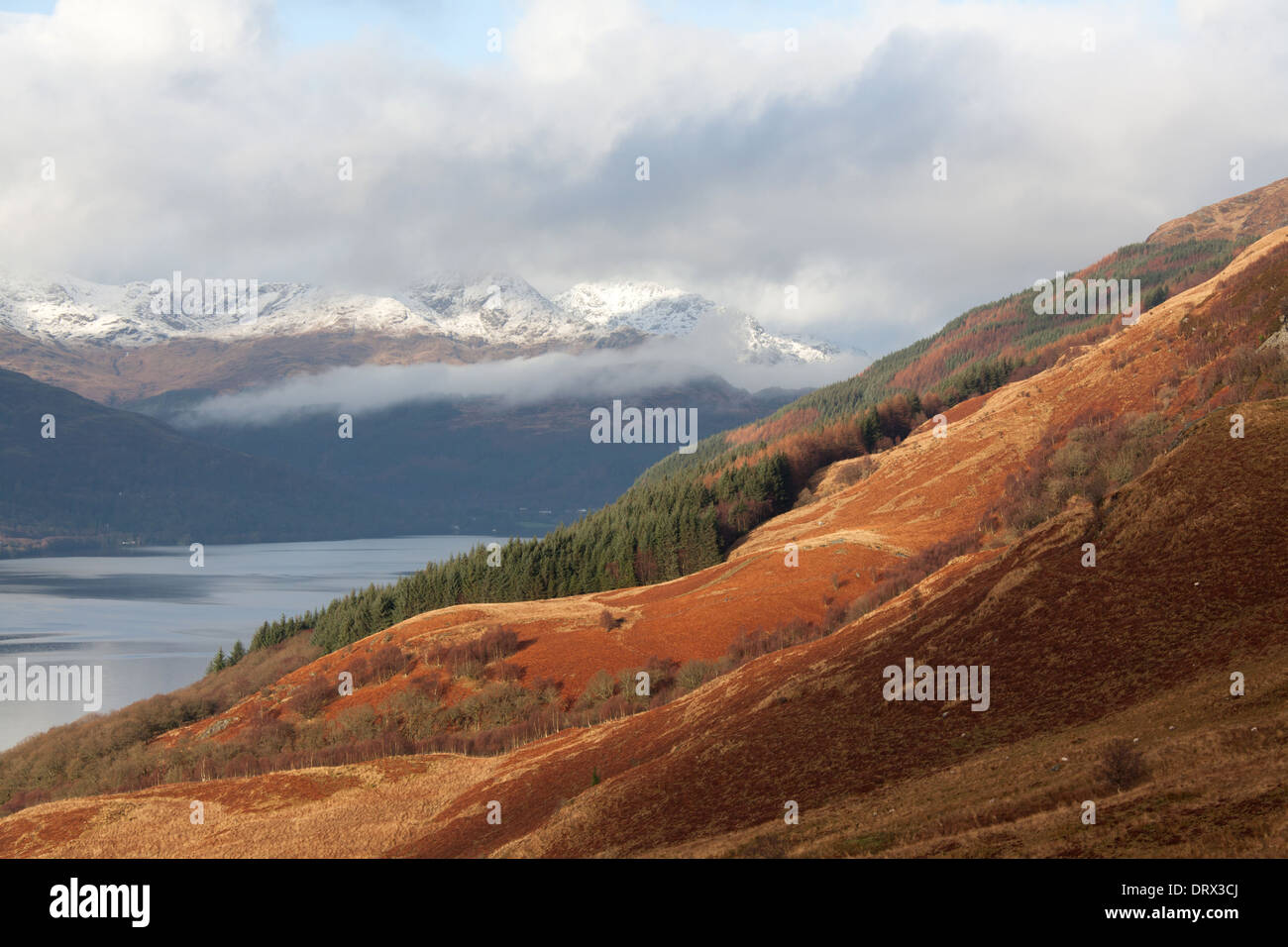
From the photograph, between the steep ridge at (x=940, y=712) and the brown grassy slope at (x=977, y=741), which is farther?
the steep ridge at (x=940, y=712)

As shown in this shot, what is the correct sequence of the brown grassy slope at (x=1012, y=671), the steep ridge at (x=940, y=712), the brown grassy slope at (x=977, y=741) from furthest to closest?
the brown grassy slope at (x=1012, y=671), the steep ridge at (x=940, y=712), the brown grassy slope at (x=977, y=741)

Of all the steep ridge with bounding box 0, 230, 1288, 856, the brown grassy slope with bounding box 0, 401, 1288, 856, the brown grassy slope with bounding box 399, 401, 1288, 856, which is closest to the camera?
the brown grassy slope with bounding box 0, 401, 1288, 856

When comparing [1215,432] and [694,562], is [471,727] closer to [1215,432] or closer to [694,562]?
[1215,432]

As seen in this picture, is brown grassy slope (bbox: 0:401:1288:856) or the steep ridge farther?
the steep ridge

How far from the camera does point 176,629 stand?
159m

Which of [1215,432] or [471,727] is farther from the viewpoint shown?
[471,727]

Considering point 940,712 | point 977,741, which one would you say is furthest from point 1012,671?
point 977,741

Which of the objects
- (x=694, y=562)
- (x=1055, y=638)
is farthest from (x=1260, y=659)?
(x=694, y=562)

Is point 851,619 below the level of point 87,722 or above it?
above

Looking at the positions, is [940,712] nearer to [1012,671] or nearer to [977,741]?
[1012,671]

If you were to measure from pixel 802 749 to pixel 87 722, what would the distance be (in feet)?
232

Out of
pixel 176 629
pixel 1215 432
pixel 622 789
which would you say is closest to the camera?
pixel 622 789

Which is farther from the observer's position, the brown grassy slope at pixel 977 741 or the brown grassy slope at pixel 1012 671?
the brown grassy slope at pixel 1012 671

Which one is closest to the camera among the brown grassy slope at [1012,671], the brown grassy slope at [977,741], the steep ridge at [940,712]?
the brown grassy slope at [977,741]
